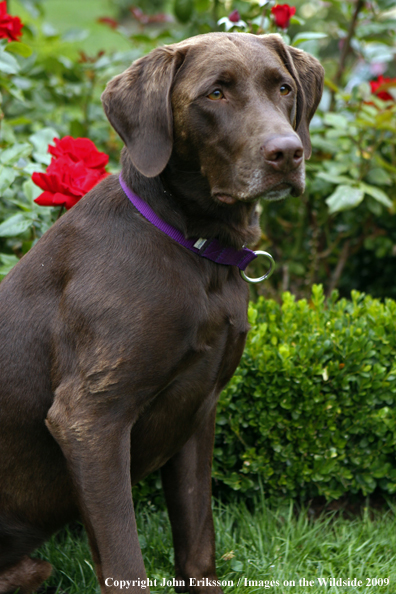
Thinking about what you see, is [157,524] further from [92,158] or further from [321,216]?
[321,216]

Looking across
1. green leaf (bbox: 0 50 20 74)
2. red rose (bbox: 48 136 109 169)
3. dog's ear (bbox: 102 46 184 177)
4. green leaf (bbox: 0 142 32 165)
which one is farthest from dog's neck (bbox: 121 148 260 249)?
green leaf (bbox: 0 50 20 74)

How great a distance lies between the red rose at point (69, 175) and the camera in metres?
2.84

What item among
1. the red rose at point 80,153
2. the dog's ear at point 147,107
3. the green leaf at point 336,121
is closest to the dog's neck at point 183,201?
the dog's ear at point 147,107

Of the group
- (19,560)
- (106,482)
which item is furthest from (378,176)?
(19,560)

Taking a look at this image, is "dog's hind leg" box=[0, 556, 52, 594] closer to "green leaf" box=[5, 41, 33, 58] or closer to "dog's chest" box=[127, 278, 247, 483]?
"dog's chest" box=[127, 278, 247, 483]

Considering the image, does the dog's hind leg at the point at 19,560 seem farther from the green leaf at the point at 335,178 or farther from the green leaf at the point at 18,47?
the green leaf at the point at 335,178

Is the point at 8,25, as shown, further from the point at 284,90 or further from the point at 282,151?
the point at 282,151

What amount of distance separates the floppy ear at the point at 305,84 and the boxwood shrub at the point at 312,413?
3.19ft

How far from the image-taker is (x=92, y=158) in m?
2.98

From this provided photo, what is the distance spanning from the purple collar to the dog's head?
0.14m

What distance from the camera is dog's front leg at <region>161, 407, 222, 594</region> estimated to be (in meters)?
2.64

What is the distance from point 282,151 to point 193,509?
56.3 inches

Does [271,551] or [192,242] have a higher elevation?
[192,242]

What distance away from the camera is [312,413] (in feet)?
10.4
